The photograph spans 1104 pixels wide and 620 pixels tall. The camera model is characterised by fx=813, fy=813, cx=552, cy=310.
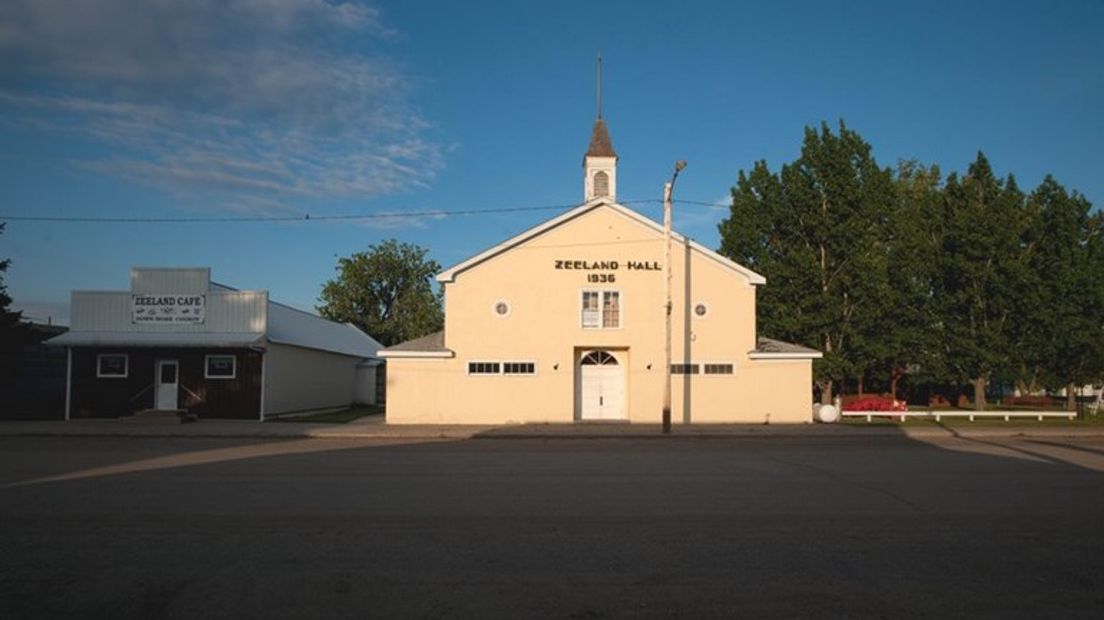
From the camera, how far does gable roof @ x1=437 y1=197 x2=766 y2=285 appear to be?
29.8 m

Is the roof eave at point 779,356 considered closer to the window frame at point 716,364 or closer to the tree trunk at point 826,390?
the window frame at point 716,364

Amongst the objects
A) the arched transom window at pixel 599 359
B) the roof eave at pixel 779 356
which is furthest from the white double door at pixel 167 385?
the roof eave at pixel 779 356

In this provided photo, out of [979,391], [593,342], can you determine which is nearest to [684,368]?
[593,342]

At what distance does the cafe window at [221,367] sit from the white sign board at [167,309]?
1536mm

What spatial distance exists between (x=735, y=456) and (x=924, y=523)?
8.71 meters

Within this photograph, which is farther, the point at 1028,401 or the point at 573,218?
the point at 1028,401

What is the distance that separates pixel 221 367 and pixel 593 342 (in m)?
13.9

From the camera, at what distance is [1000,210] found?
125 feet

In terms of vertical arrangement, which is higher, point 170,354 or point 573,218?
point 573,218

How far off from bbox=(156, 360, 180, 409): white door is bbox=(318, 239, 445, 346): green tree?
37842 mm

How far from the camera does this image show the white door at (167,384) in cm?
3042

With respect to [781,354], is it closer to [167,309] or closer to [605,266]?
[605,266]

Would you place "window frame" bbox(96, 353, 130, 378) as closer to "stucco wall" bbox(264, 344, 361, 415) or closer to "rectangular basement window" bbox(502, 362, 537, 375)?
"stucco wall" bbox(264, 344, 361, 415)

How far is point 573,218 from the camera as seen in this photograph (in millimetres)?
30359
